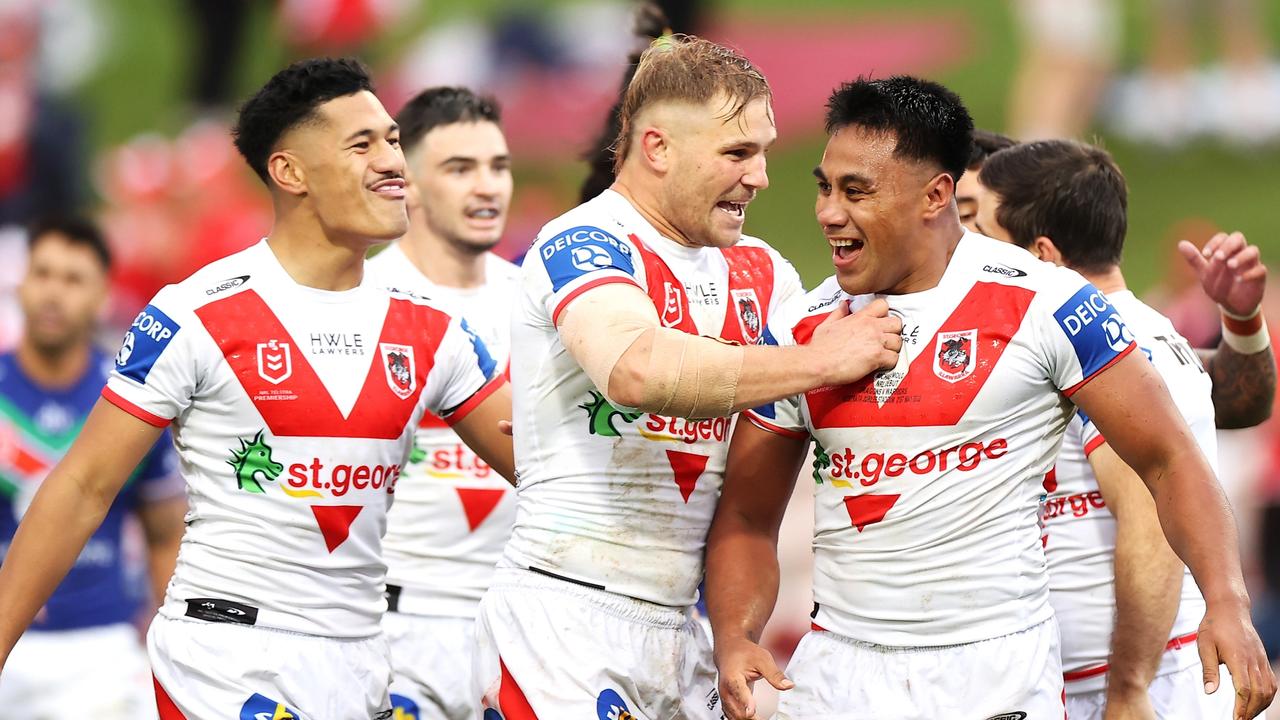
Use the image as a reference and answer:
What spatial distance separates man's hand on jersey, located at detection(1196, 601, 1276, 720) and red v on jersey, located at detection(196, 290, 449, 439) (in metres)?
2.47

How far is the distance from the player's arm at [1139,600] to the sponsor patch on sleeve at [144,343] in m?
2.93

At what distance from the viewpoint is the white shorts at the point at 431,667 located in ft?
20.9

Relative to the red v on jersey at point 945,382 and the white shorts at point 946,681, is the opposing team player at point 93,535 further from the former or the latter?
the red v on jersey at point 945,382

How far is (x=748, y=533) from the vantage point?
4.84 meters

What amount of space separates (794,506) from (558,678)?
8.17m

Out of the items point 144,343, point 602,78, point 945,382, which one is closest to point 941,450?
point 945,382

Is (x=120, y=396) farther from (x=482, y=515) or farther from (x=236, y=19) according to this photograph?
(x=236, y=19)

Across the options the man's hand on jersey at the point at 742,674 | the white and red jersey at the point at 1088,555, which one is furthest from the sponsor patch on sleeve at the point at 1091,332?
the man's hand on jersey at the point at 742,674

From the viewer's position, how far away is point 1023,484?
452 cm

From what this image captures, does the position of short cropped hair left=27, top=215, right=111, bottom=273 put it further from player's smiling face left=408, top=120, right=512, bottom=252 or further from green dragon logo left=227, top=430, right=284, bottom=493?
green dragon logo left=227, top=430, right=284, bottom=493

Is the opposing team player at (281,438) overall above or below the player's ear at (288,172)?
below

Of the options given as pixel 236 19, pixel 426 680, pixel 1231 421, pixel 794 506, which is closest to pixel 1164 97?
pixel 794 506

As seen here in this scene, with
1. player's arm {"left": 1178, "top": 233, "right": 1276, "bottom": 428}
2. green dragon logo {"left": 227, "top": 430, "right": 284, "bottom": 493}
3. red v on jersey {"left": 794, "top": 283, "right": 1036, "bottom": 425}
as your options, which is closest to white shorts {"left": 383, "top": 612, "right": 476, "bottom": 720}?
green dragon logo {"left": 227, "top": 430, "right": 284, "bottom": 493}

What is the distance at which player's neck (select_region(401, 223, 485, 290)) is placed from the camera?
688 centimetres
